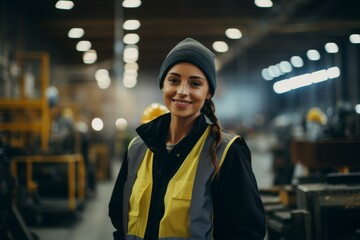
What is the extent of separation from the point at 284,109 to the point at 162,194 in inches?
1212

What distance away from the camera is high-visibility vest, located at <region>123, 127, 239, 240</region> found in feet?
5.88

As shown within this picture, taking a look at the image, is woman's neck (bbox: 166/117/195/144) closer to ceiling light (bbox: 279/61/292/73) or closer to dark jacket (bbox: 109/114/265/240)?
dark jacket (bbox: 109/114/265/240)

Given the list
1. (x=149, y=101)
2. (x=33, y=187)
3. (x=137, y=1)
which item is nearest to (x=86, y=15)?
(x=137, y=1)

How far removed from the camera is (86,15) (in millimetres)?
15266

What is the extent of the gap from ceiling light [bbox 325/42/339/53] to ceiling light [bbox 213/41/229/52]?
5.43m

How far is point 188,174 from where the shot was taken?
185 cm

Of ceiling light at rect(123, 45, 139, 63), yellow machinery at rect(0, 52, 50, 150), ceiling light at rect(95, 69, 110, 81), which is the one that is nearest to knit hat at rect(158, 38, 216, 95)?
yellow machinery at rect(0, 52, 50, 150)

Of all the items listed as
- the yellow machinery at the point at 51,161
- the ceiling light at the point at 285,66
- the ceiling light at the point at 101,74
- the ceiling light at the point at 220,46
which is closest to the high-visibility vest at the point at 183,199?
the yellow machinery at the point at 51,161

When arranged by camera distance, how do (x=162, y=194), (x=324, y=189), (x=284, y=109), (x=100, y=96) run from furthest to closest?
1. (x=284, y=109)
2. (x=100, y=96)
3. (x=324, y=189)
4. (x=162, y=194)

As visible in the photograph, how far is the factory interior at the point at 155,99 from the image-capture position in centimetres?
472

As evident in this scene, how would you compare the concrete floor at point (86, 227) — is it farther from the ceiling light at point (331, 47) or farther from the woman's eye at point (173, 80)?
the ceiling light at point (331, 47)

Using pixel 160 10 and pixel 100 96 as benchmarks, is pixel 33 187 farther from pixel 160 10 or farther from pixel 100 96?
pixel 100 96

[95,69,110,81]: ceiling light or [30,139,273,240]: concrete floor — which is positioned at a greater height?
[95,69,110,81]: ceiling light

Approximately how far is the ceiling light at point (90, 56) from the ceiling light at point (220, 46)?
685 centimetres
